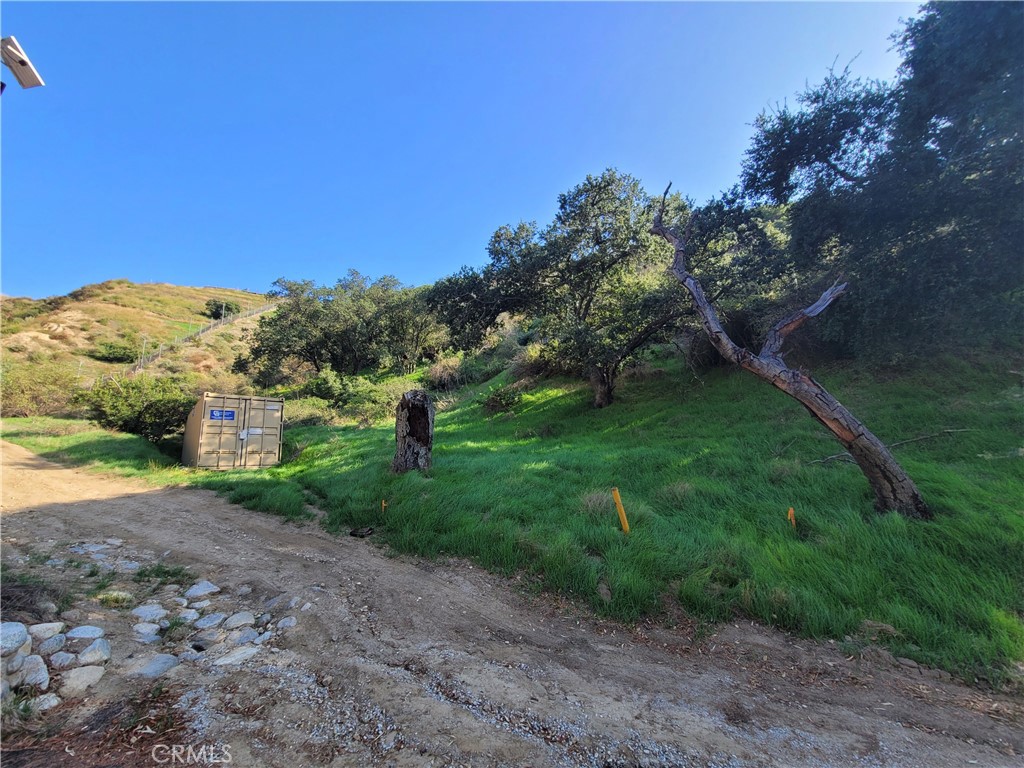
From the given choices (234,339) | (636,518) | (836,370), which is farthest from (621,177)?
(234,339)

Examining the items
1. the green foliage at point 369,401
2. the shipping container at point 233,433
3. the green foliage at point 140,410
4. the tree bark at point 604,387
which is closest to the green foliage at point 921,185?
the tree bark at point 604,387

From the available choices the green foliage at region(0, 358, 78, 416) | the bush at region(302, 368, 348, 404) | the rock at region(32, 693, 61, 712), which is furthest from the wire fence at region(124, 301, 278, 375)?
the rock at region(32, 693, 61, 712)

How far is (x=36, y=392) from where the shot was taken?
2234 cm

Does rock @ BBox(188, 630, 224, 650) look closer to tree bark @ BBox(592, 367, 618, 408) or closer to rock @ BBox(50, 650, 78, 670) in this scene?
rock @ BBox(50, 650, 78, 670)

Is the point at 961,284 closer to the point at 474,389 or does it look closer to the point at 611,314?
the point at 611,314

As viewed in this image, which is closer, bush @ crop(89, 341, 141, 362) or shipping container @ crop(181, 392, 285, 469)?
shipping container @ crop(181, 392, 285, 469)

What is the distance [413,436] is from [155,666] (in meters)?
5.48

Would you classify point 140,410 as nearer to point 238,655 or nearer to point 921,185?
point 238,655

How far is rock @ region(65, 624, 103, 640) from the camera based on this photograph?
9.78 ft

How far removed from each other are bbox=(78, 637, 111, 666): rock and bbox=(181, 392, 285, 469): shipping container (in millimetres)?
11356

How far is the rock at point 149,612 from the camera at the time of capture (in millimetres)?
3479

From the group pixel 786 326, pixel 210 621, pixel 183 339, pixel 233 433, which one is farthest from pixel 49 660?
pixel 183 339

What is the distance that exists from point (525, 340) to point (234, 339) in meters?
43.1

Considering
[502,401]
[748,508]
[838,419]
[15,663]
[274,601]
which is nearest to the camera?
→ [15,663]
